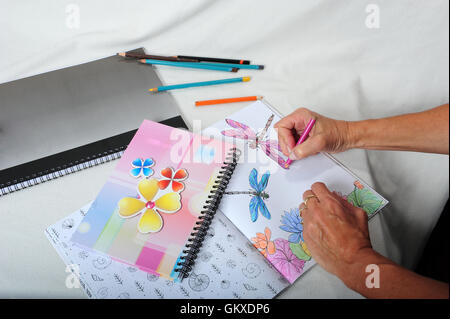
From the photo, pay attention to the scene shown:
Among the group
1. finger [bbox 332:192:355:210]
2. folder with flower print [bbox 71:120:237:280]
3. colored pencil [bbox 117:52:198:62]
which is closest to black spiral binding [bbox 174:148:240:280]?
folder with flower print [bbox 71:120:237:280]

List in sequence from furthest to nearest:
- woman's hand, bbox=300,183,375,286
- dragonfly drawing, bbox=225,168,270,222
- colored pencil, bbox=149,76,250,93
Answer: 1. colored pencil, bbox=149,76,250,93
2. dragonfly drawing, bbox=225,168,270,222
3. woman's hand, bbox=300,183,375,286

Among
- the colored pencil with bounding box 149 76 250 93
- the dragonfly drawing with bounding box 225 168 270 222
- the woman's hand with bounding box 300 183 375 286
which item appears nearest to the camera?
the woman's hand with bounding box 300 183 375 286

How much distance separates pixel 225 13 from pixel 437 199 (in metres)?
0.72

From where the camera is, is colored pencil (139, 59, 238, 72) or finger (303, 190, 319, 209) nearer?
finger (303, 190, 319, 209)

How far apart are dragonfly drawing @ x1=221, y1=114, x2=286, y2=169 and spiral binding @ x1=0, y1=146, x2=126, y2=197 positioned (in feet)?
0.84

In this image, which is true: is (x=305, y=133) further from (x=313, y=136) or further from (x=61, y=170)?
(x=61, y=170)

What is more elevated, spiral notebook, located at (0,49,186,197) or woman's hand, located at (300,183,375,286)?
spiral notebook, located at (0,49,186,197)

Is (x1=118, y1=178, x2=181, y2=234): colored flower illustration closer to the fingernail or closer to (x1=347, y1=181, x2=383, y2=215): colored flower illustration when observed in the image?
the fingernail

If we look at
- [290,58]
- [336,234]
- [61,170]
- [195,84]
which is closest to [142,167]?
[61,170]

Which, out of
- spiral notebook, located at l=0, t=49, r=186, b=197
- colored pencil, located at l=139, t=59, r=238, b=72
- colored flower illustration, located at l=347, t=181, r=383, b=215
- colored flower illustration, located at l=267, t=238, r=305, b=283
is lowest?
A: colored flower illustration, located at l=267, t=238, r=305, b=283

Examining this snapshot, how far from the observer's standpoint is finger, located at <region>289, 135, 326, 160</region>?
667mm

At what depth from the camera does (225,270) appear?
584mm

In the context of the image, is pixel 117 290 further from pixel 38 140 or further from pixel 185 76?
pixel 185 76
